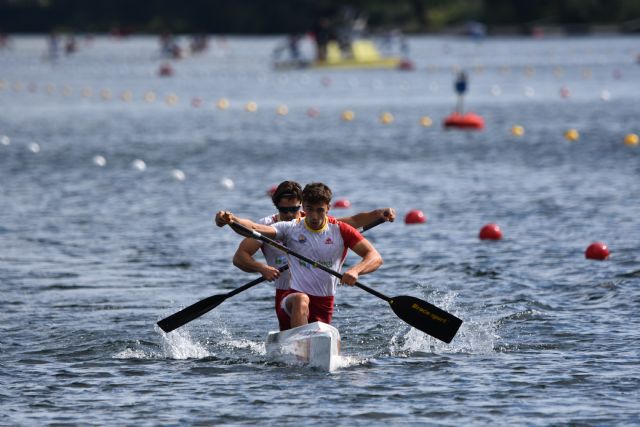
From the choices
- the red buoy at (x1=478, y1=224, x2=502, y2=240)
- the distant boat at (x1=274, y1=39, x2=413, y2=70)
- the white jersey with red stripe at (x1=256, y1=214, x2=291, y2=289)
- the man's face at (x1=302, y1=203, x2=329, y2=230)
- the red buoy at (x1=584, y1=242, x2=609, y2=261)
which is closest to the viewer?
the man's face at (x1=302, y1=203, x2=329, y2=230)

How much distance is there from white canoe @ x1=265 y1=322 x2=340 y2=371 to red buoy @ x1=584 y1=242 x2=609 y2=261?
6.45 meters

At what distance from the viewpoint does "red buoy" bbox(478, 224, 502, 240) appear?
64.9 ft

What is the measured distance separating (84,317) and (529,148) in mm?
20307

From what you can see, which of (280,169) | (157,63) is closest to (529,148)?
(280,169)

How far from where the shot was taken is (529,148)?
111ft

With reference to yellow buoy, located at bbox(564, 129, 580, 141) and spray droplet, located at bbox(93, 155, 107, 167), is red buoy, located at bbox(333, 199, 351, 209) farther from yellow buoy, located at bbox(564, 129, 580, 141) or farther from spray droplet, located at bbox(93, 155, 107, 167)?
yellow buoy, located at bbox(564, 129, 580, 141)

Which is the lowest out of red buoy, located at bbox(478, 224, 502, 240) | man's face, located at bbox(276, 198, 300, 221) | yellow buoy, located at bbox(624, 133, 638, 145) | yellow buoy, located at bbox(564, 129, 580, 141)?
red buoy, located at bbox(478, 224, 502, 240)

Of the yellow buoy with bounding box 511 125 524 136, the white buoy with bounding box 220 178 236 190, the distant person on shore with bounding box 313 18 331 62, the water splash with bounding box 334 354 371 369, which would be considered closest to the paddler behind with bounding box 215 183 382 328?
the water splash with bounding box 334 354 371 369

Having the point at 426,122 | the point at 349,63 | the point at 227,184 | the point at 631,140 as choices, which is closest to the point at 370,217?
the point at 227,184

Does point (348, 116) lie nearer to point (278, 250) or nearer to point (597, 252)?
point (597, 252)

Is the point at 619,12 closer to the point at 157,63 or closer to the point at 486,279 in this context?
the point at 157,63

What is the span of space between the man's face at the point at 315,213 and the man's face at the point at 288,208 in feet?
0.89

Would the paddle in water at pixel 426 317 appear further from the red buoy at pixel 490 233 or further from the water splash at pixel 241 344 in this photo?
the red buoy at pixel 490 233

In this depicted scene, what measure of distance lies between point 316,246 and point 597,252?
6731mm
